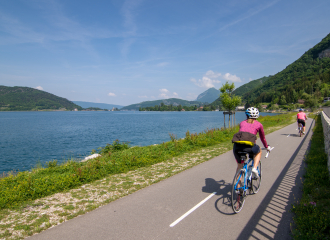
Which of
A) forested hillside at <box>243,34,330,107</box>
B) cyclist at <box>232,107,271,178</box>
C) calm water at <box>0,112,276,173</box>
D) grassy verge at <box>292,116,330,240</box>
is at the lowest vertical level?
calm water at <box>0,112,276,173</box>

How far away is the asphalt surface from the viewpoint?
11.6ft

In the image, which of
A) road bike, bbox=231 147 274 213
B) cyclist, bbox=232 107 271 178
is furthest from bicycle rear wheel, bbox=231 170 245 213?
cyclist, bbox=232 107 271 178

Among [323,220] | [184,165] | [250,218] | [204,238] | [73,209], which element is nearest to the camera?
[204,238]

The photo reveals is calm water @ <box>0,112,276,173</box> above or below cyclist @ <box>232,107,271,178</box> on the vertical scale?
below

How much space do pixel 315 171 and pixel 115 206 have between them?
6.52 meters

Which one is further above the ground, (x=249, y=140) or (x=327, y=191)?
(x=249, y=140)

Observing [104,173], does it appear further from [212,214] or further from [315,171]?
[315,171]

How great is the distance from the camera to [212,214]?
4207 millimetres

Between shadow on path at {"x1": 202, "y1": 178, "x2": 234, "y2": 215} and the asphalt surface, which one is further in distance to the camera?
shadow on path at {"x1": 202, "y1": 178, "x2": 234, "y2": 215}

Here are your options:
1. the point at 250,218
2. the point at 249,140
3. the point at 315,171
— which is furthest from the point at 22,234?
the point at 315,171

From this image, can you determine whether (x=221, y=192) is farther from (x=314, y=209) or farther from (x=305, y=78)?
(x=305, y=78)

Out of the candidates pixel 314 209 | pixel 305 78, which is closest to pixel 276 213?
pixel 314 209

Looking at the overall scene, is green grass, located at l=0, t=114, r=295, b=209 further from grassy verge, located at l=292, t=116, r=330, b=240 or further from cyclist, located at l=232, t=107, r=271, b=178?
grassy verge, located at l=292, t=116, r=330, b=240

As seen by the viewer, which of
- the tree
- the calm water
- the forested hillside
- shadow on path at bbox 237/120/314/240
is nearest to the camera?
shadow on path at bbox 237/120/314/240
